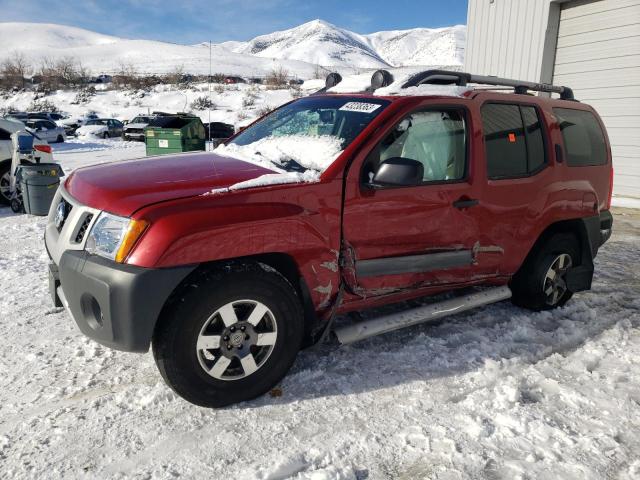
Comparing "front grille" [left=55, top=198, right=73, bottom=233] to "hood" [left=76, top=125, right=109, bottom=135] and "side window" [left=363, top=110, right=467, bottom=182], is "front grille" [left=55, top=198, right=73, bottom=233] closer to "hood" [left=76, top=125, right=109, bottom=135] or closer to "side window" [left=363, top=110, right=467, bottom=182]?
"side window" [left=363, top=110, right=467, bottom=182]

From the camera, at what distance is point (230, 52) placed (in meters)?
118

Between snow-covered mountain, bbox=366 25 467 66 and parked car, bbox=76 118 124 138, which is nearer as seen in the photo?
parked car, bbox=76 118 124 138

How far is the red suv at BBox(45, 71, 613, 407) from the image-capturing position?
244 cm

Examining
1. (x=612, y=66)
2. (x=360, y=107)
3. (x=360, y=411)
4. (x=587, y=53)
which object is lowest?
(x=360, y=411)

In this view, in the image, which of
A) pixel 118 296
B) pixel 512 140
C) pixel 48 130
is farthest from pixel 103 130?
pixel 118 296

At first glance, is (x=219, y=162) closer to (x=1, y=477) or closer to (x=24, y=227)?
(x=1, y=477)

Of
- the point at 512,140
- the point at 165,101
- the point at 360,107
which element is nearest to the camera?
the point at 360,107

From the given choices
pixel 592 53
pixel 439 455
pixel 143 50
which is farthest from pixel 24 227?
pixel 143 50

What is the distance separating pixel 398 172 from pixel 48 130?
927 inches

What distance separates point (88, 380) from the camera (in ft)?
9.67

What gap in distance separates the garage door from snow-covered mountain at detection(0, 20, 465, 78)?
7430 centimetres

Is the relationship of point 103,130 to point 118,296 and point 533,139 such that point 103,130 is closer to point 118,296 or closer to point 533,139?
point 533,139

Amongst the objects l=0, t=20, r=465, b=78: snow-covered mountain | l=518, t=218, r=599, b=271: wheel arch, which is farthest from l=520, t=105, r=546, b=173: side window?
l=0, t=20, r=465, b=78: snow-covered mountain

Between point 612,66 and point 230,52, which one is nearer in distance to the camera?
point 612,66
